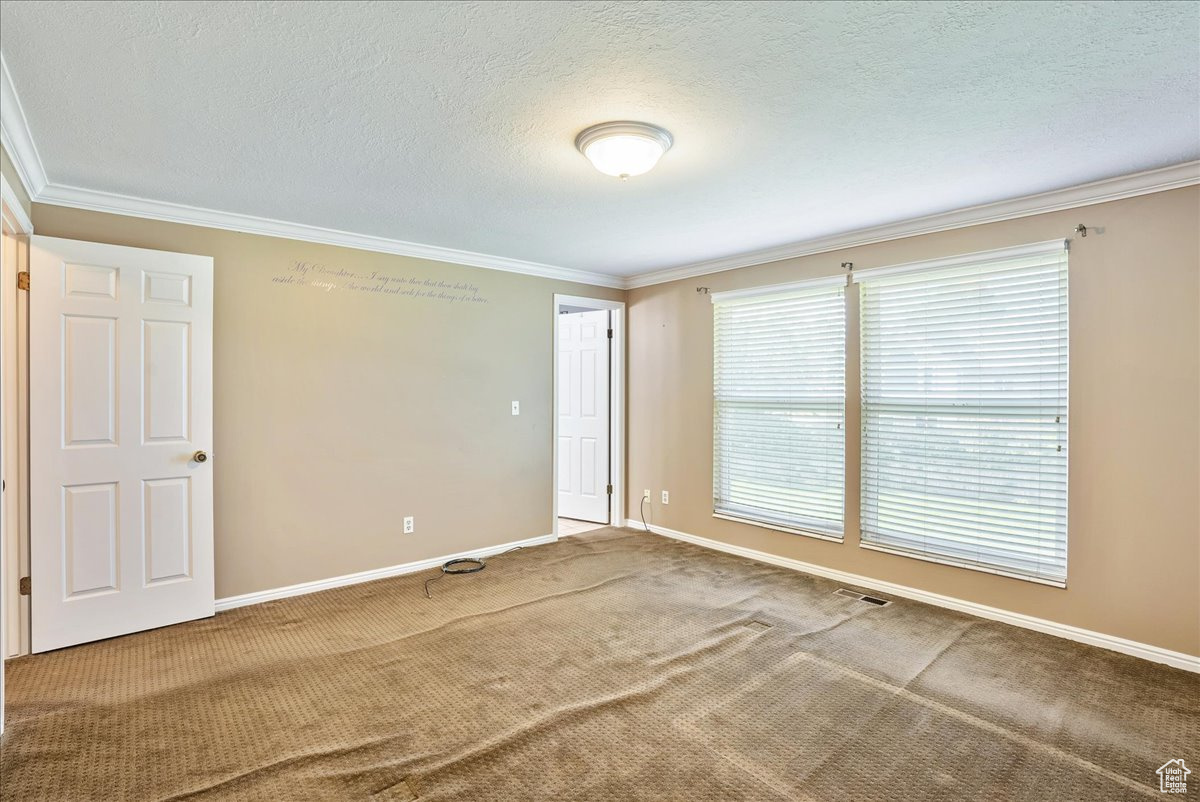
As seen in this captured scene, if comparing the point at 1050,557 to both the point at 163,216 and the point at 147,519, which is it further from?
the point at 163,216

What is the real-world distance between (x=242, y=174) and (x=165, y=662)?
2.38 metres

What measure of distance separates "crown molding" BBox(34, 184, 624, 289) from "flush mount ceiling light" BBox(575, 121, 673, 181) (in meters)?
2.11

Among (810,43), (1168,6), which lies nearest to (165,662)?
(810,43)

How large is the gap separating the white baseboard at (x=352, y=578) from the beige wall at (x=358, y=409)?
4 centimetres

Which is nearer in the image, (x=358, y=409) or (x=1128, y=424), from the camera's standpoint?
(x=1128, y=424)

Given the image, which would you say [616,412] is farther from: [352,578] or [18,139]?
[18,139]

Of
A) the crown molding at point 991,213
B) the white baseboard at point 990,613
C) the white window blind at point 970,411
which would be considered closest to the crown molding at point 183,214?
the crown molding at point 991,213

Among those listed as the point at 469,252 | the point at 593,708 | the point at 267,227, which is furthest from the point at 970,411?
the point at 267,227

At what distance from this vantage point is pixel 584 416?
5.75 metres

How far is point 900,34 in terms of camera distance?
168 cm

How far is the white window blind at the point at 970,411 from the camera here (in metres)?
3.08

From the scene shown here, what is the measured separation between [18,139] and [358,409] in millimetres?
2091

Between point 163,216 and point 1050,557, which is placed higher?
point 163,216

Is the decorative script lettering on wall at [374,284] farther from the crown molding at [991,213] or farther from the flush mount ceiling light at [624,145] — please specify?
the flush mount ceiling light at [624,145]
